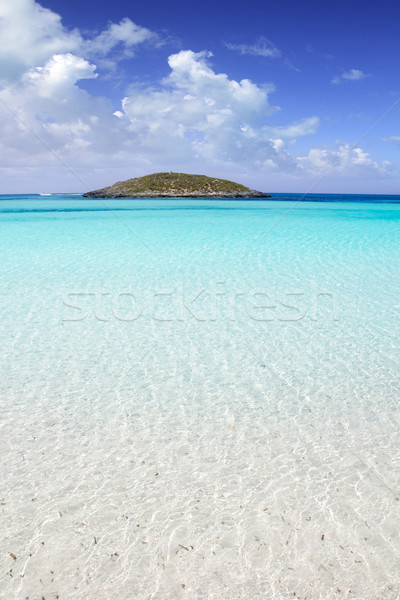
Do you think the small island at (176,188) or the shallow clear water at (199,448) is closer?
the shallow clear water at (199,448)

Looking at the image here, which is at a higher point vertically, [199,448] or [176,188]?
[176,188]

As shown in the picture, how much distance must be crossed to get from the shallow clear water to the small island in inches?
2964

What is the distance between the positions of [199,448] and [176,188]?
82.4 m

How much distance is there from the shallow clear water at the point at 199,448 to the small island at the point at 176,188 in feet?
247

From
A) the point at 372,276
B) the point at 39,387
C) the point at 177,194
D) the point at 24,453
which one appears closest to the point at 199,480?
the point at 24,453

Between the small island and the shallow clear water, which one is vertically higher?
the small island

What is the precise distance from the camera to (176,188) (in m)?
82.0

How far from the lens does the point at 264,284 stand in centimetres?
924

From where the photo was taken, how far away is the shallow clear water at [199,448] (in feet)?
7.68

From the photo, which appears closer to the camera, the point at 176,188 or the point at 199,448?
the point at 199,448

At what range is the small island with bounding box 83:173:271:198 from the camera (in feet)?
262

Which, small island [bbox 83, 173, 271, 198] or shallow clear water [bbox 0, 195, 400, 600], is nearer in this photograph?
shallow clear water [bbox 0, 195, 400, 600]

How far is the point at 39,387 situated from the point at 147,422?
1.43 meters

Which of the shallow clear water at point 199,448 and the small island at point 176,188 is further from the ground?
the small island at point 176,188
